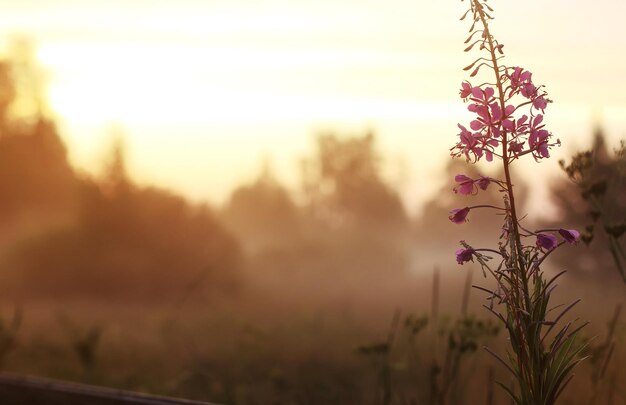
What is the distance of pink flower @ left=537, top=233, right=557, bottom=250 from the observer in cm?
231

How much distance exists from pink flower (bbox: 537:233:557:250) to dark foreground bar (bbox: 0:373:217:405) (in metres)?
1.67

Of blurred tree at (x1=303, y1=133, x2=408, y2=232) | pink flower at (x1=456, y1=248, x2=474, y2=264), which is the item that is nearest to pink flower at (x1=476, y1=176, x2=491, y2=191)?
pink flower at (x1=456, y1=248, x2=474, y2=264)

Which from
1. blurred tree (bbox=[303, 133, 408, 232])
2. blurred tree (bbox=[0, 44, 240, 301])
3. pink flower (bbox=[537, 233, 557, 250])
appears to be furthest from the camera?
blurred tree (bbox=[303, 133, 408, 232])

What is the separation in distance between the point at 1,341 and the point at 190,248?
5.87 m

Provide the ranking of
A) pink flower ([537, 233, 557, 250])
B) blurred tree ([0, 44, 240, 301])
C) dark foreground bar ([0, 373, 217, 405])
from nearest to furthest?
pink flower ([537, 233, 557, 250])
dark foreground bar ([0, 373, 217, 405])
blurred tree ([0, 44, 240, 301])

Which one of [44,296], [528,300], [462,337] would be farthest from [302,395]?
[44,296]

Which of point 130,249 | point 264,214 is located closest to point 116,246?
point 130,249

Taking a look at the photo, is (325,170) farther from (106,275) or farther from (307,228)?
(106,275)

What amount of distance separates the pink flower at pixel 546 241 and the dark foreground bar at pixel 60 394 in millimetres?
1673

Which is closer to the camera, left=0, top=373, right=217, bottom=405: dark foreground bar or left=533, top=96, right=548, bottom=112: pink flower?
left=533, top=96, right=548, bottom=112: pink flower

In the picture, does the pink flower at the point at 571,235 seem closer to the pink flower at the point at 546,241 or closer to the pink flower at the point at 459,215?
the pink flower at the point at 546,241

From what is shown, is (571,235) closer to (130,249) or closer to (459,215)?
(459,215)

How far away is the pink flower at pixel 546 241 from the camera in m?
2.31

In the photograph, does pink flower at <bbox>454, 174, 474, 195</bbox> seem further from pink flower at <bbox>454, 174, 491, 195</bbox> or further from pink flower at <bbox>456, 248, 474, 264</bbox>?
pink flower at <bbox>456, 248, 474, 264</bbox>
